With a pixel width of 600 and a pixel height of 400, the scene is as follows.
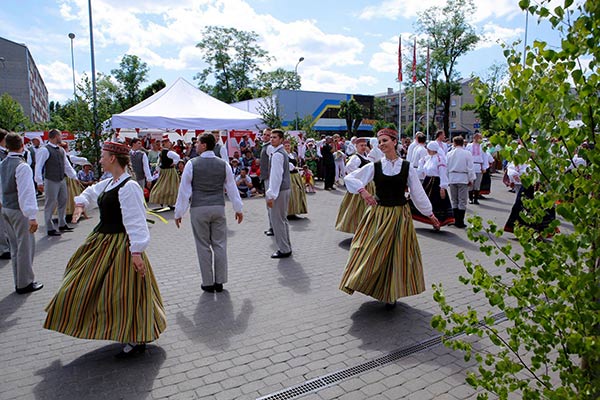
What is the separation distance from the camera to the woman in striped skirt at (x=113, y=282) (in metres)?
3.54

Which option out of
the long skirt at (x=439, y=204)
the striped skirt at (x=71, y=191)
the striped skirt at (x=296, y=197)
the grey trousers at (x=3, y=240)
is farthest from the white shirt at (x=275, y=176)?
the striped skirt at (x=71, y=191)

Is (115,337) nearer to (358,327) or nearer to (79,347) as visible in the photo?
(79,347)

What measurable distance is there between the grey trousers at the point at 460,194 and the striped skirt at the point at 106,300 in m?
7.19

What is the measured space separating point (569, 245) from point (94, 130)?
1526 cm

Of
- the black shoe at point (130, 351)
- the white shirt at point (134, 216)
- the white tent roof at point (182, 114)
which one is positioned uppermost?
the white tent roof at point (182, 114)

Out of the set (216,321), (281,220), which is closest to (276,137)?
(281,220)

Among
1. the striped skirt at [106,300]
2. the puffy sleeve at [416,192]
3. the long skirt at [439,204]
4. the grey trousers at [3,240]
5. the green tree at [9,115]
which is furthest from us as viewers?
the green tree at [9,115]

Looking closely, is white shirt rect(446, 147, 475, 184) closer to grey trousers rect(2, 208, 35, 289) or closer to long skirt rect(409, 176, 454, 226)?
long skirt rect(409, 176, 454, 226)

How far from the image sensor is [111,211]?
12.1 ft

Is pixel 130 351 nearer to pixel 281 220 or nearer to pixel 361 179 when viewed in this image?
pixel 361 179

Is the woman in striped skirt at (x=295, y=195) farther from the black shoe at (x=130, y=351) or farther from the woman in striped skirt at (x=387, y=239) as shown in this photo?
the black shoe at (x=130, y=351)

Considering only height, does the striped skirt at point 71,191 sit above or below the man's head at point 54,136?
below

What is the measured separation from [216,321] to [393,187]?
2310mm

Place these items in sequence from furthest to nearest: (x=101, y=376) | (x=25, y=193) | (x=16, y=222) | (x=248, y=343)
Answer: (x=16, y=222), (x=25, y=193), (x=248, y=343), (x=101, y=376)
